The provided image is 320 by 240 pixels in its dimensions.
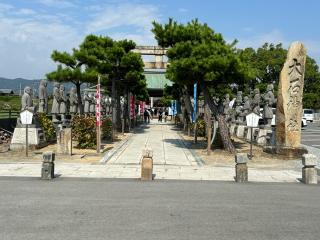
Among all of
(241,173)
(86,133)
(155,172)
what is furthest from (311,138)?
(241,173)

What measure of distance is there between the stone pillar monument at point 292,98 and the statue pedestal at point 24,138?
31.9 ft

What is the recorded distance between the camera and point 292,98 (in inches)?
698

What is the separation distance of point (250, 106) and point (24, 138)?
13850 millimetres

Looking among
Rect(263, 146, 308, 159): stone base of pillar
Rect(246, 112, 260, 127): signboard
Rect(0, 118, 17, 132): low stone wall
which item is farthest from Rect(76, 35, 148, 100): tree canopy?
Rect(263, 146, 308, 159): stone base of pillar

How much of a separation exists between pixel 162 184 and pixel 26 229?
494 centimetres

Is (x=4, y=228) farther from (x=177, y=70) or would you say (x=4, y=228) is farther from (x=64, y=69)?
(x=64, y=69)

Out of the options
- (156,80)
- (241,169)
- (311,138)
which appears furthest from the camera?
(156,80)

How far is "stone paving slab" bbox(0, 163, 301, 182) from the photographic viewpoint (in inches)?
484

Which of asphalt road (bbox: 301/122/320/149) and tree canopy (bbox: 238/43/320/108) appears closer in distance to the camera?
asphalt road (bbox: 301/122/320/149)

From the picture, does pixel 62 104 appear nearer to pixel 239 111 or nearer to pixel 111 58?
pixel 111 58

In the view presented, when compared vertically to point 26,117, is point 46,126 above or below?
below

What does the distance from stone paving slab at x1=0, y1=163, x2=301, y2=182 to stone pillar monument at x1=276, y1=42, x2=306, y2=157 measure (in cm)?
383

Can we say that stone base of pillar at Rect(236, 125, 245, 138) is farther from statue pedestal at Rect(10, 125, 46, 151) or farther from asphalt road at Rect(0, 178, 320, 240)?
asphalt road at Rect(0, 178, 320, 240)

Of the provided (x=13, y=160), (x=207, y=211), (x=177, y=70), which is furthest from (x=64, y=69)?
→ (x=207, y=211)
